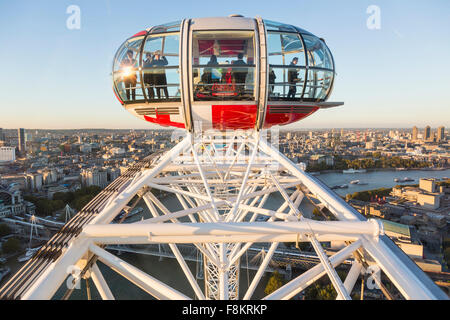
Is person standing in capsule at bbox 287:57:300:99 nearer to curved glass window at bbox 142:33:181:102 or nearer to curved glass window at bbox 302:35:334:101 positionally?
curved glass window at bbox 302:35:334:101

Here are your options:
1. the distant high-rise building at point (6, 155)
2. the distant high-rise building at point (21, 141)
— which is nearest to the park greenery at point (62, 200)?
the distant high-rise building at point (6, 155)

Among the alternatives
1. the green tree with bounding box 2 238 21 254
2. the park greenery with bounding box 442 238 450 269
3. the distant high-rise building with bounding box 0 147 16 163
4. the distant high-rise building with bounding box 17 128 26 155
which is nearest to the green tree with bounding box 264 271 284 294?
the park greenery with bounding box 442 238 450 269

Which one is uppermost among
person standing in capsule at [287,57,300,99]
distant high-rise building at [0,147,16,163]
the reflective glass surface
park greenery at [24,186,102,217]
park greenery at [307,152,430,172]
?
the reflective glass surface

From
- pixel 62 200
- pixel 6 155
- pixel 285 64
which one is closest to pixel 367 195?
pixel 62 200

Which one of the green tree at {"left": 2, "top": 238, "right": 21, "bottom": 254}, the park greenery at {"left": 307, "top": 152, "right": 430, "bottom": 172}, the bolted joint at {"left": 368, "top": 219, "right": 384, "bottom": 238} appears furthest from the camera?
the park greenery at {"left": 307, "top": 152, "right": 430, "bottom": 172}

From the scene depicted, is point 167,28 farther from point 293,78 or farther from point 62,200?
point 62,200

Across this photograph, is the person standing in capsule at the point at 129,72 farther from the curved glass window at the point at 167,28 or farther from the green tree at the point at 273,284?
the green tree at the point at 273,284

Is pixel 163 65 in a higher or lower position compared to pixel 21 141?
higher
